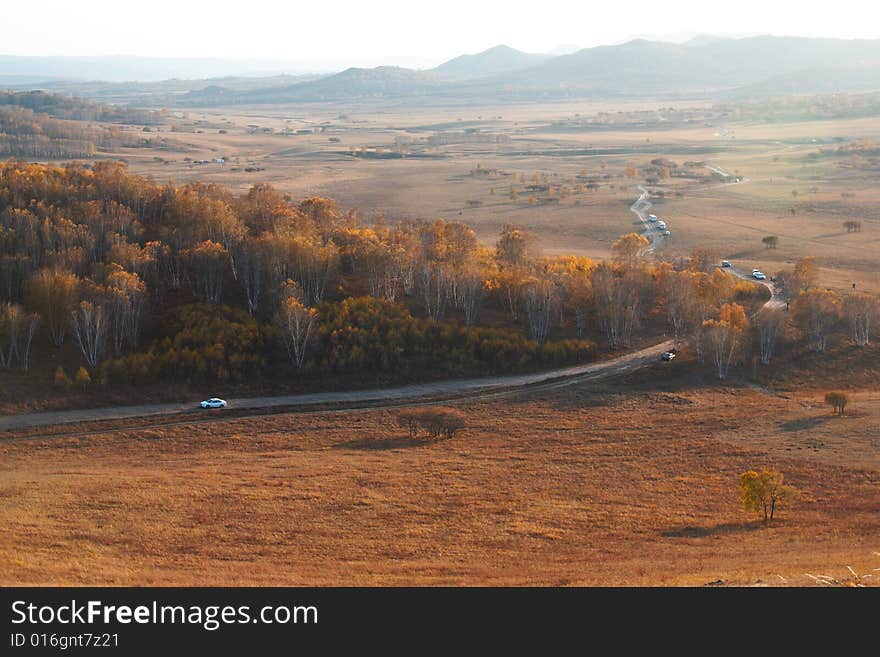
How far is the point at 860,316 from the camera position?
60875 millimetres

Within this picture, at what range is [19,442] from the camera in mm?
44750

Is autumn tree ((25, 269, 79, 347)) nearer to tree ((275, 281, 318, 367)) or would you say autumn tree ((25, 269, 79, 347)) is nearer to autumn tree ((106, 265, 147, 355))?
autumn tree ((106, 265, 147, 355))

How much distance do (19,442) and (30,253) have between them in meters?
22.4

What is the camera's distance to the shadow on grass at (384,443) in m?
44.6

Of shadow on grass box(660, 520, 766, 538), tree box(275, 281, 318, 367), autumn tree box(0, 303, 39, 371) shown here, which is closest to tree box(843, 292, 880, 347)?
shadow on grass box(660, 520, 766, 538)

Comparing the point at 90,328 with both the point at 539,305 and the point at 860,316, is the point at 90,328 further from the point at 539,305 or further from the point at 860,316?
the point at 860,316

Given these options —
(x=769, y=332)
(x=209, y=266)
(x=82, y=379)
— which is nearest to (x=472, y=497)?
(x=82, y=379)

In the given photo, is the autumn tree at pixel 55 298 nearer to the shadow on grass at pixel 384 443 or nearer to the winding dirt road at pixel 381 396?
the winding dirt road at pixel 381 396

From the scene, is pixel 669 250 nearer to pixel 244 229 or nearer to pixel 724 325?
pixel 724 325

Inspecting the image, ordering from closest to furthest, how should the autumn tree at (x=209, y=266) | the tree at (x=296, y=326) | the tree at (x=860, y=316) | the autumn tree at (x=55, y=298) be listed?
the tree at (x=296, y=326), the autumn tree at (x=55, y=298), the tree at (x=860, y=316), the autumn tree at (x=209, y=266)

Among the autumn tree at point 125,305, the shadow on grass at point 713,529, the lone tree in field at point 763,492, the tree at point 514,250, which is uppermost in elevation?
the tree at point 514,250

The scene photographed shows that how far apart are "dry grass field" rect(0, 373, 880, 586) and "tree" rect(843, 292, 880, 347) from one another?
35.1 ft

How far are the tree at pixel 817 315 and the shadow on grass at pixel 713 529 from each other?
101 feet

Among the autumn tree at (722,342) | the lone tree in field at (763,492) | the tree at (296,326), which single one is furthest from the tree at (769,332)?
the tree at (296,326)
